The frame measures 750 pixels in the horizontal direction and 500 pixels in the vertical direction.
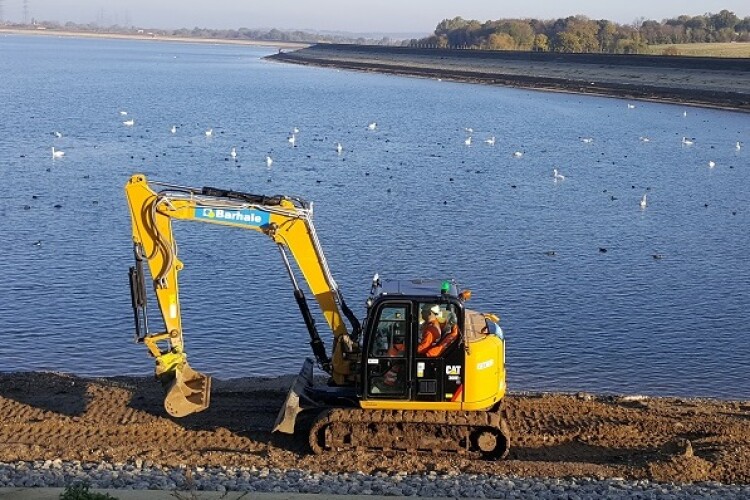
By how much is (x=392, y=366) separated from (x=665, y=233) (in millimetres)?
22211

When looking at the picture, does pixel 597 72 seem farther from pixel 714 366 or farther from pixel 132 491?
pixel 132 491

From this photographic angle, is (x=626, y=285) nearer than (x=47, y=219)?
Yes

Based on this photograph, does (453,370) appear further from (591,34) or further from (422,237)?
(591,34)

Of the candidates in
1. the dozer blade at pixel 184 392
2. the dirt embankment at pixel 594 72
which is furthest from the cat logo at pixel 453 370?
the dirt embankment at pixel 594 72

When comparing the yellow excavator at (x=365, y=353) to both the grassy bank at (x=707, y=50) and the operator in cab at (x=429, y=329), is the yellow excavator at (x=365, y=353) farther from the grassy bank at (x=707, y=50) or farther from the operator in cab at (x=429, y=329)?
the grassy bank at (x=707, y=50)

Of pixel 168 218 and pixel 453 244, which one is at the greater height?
pixel 168 218

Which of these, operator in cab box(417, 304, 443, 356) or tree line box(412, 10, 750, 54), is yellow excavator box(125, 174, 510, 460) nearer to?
operator in cab box(417, 304, 443, 356)

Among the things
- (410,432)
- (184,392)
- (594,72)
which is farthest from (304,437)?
(594,72)

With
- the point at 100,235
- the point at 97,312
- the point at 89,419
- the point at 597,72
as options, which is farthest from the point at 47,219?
the point at 597,72

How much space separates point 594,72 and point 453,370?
9763cm

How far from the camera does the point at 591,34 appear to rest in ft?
482

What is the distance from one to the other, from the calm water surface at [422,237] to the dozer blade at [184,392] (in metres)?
4.53

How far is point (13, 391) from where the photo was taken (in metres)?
15.8

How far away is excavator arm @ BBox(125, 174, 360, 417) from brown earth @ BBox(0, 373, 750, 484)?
0.86 m
